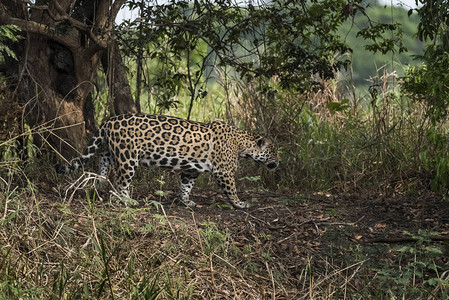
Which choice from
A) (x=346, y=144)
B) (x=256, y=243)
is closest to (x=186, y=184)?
(x=256, y=243)

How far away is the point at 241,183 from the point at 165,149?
166 cm

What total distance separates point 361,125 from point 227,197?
13.3ft

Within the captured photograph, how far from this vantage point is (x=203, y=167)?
25.1ft

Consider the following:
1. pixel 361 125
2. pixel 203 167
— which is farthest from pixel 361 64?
pixel 203 167

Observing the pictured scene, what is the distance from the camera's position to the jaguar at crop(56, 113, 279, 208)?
290 inches

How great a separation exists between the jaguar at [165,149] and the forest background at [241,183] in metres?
0.26

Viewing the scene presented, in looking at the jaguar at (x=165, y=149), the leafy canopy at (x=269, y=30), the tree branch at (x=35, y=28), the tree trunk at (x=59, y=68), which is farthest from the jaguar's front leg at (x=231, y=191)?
the tree branch at (x=35, y=28)

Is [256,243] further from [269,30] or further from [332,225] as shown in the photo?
[269,30]

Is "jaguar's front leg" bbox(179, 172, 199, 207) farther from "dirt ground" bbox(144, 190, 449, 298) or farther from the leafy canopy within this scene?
the leafy canopy

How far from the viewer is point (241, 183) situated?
8.84 metres

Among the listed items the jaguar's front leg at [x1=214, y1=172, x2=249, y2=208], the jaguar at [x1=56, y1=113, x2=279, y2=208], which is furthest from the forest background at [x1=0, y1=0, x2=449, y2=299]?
the jaguar at [x1=56, y1=113, x2=279, y2=208]

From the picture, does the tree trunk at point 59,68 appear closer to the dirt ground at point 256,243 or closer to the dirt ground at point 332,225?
the dirt ground at point 256,243

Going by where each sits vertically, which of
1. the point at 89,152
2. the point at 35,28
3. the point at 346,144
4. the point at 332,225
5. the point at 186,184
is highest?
the point at 35,28

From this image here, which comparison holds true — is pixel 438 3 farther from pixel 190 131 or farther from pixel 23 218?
pixel 23 218
